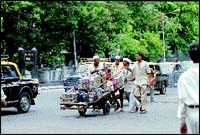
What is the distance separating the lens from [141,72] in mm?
16641

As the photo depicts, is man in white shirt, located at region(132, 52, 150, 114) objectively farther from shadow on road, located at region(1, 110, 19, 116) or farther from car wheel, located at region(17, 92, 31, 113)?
shadow on road, located at region(1, 110, 19, 116)

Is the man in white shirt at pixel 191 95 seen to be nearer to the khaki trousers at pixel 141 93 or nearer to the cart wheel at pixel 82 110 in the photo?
the cart wheel at pixel 82 110

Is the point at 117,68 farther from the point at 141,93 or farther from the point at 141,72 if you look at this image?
the point at 141,93

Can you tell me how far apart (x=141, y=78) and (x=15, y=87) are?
144 inches

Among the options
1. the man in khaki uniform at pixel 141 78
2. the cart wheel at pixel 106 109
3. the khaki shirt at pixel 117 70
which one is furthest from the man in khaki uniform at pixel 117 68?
the cart wheel at pixel 106 109

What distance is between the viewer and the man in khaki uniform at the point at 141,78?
653 inches

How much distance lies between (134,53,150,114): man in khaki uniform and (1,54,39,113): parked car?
3415 mm

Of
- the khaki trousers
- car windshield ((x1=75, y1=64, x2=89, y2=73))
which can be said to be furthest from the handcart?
car windshield ((x1=75, y1=64, x2=89, y2=73))

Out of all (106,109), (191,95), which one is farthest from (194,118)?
(106,109)

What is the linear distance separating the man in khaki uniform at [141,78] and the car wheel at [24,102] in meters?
3.43

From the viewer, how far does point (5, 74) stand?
17094mm

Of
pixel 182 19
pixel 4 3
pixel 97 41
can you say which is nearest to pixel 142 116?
pixel 97 41

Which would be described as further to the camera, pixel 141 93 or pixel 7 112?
pixel 7 112

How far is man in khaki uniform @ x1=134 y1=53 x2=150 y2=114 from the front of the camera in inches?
653
